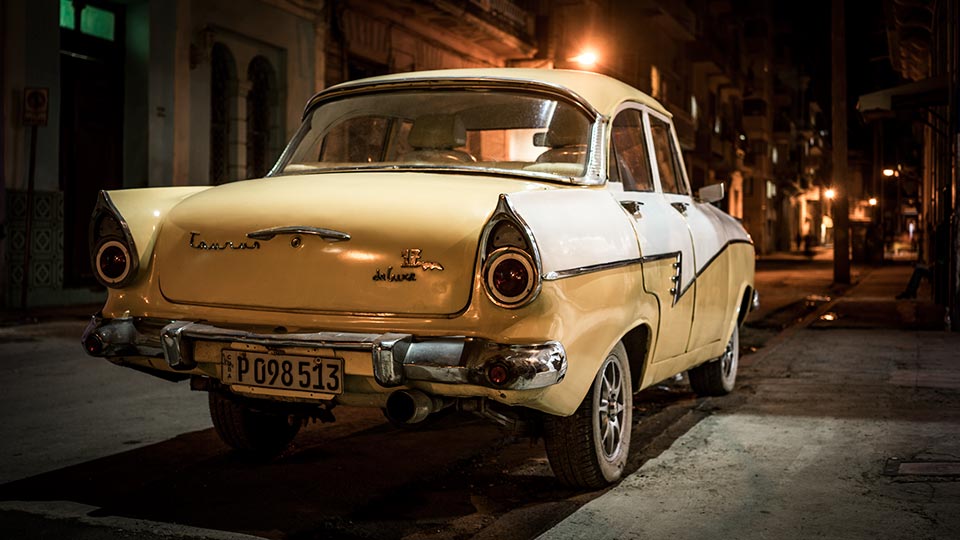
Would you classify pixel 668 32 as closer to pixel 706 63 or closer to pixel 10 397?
pixel 706 63

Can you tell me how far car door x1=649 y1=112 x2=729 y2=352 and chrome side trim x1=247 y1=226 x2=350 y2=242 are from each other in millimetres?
2109

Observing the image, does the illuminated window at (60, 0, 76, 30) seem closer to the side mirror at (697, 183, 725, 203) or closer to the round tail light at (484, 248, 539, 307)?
the side mirror at (697, 183, 725, 203)

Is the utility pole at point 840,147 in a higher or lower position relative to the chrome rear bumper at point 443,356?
higher

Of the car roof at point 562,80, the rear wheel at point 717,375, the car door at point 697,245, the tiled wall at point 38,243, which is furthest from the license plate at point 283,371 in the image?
the tiled wall at point 38,243

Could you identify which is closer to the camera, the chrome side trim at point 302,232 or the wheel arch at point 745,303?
the chrome side trim at point 302,232

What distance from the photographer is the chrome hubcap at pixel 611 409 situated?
4.76 meters

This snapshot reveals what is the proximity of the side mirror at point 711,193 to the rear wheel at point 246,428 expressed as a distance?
2.92m

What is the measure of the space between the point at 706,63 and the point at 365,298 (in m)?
43.6

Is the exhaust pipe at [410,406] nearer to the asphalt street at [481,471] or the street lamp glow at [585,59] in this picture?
the asphalt street at [481,471]

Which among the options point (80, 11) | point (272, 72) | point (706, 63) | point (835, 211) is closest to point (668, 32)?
point (706, 63)

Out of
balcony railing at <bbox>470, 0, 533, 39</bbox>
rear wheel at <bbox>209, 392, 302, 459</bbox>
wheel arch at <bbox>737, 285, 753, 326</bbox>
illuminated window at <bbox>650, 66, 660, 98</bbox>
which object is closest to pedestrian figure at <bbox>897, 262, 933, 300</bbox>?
balcony railing at <bbox>470, 0, 533, 39</bbox>

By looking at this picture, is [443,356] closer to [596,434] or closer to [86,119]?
[596,434]

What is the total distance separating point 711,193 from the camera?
262 inches

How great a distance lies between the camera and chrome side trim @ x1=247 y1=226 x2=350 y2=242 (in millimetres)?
4180
